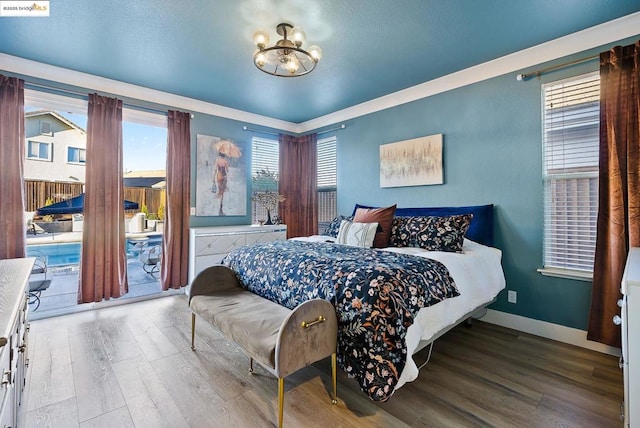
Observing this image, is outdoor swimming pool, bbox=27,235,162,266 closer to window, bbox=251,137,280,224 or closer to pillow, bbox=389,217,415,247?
window, bbox=251,137,280,224

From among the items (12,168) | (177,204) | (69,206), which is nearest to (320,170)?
(177,204)

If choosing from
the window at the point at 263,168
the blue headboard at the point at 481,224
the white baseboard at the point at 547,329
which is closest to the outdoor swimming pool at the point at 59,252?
the window at the point at 263,168

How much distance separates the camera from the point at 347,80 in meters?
3.30

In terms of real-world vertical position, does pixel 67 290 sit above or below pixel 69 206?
below

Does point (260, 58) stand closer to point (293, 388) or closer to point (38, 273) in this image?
point (293, 388)

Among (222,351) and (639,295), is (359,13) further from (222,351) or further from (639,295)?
(222,351)

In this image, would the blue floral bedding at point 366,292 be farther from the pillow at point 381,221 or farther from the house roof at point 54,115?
the house roof at point 54,115

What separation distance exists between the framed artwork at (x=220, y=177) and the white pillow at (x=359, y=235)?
2045 millimetres

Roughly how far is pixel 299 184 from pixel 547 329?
3.63 m

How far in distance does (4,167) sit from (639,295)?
14.5 ft

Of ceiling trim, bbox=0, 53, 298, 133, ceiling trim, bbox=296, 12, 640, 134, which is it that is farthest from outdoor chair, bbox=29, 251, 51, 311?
ceiling trim, bbox=296, 12, 640, 134

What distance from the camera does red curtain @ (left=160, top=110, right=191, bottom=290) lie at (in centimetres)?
369

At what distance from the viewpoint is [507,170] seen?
2.84 m

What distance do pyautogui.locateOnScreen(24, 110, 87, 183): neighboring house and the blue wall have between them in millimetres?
3826
